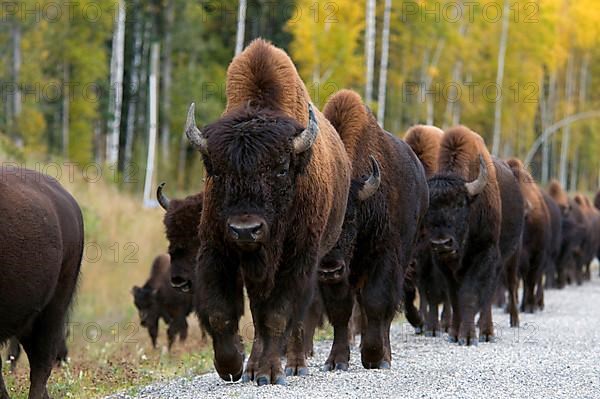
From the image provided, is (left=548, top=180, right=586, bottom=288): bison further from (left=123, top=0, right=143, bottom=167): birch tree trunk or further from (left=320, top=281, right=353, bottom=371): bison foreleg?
(left=320, top=281, right=353, bottom=371): bison foreleg

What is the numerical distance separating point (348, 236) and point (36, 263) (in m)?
2.81

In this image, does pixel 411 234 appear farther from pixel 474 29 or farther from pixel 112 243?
pixel 474 29

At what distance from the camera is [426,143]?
13.5 m

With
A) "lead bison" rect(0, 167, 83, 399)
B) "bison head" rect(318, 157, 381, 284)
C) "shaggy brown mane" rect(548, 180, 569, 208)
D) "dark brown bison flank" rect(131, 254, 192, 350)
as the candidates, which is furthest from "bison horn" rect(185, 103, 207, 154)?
"shaggy brown mane" rect(548, 180, 569, 208)

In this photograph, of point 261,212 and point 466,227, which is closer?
point 261,212

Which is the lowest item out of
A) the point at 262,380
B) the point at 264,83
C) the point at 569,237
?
the point at 569,237

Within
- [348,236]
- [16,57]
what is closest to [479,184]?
[348,236]

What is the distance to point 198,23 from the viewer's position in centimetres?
4069

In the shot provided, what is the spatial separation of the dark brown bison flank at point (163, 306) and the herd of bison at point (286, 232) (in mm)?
4165

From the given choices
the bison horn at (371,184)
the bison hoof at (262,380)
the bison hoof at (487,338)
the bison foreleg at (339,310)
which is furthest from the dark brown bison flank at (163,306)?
the bison hoof at (262,380)

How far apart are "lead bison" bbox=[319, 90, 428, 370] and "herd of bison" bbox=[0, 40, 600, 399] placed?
0.01 m

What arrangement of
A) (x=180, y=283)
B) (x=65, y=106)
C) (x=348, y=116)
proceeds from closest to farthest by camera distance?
(x=348, y=116), (x=180, y=283), (x=65, y=106)

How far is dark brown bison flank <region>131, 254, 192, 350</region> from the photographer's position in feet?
54.4

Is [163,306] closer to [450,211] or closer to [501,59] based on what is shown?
[450,211]
